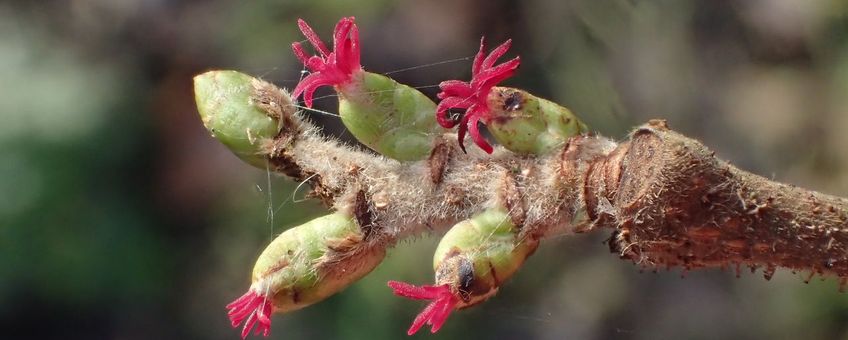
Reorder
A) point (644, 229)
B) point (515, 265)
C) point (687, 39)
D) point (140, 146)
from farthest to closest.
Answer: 1. point (140, 146)
2. point (687, 39)
3. point (515, 265)
4. point (644, 229)

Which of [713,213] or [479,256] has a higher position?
[713,213]

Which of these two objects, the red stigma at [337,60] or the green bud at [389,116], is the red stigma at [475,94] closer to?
the green bud at [389,116]

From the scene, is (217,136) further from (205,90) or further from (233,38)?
(233,38)

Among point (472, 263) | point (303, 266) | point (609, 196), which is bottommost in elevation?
point (303, 266)

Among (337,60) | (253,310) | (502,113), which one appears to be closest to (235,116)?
(337,60)

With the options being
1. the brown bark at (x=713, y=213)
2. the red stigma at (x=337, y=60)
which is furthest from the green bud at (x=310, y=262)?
the brown bark at (x=713, y=213)

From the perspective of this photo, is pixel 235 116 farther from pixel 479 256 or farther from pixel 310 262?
pixel 479 256

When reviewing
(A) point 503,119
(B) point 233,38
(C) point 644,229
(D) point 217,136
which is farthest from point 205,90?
(B) point 233,38
